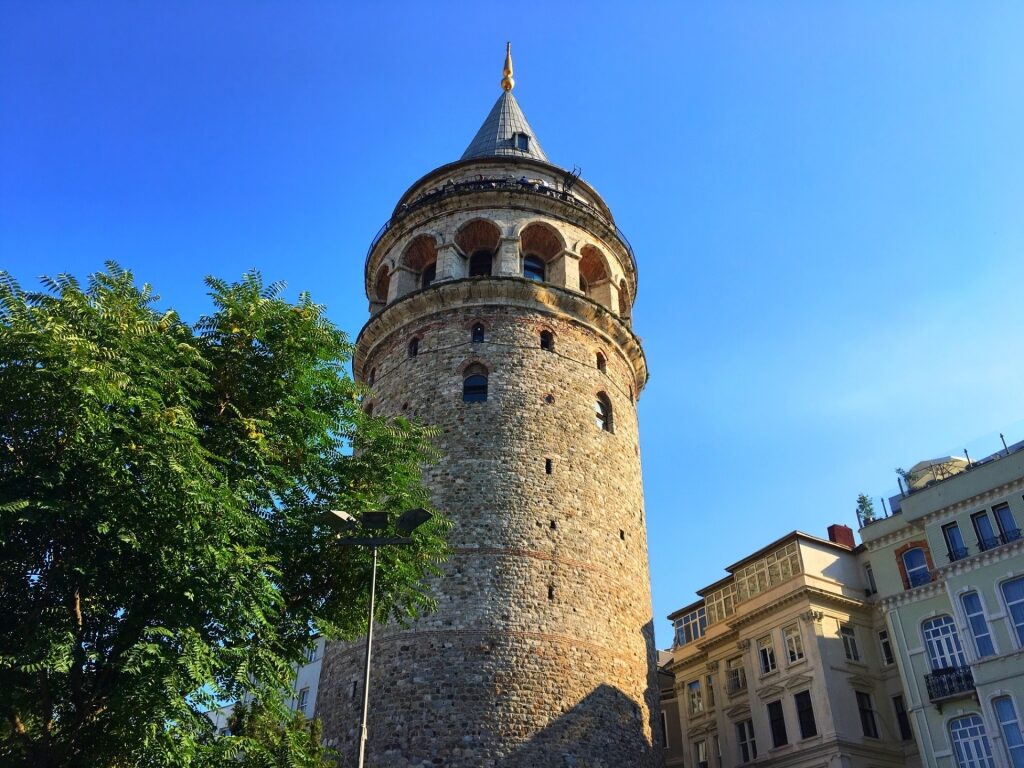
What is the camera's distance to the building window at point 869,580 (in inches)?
1080

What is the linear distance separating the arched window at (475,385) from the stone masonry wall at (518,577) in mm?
239

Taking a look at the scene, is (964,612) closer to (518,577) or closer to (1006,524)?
(1006,524)

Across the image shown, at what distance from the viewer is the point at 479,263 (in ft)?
96.8

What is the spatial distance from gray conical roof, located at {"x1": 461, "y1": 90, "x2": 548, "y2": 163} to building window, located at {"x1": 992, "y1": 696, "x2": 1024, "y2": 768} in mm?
21182

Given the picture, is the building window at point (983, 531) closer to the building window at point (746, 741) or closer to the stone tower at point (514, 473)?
the stone tower at point (514, 473)

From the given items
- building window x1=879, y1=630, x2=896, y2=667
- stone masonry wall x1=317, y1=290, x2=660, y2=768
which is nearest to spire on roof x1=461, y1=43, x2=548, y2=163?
stone masonry wall x1=317, y1=290, x2=660, y2=768

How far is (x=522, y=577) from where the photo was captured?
2188cm

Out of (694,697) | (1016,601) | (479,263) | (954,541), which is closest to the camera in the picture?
(1016,601)

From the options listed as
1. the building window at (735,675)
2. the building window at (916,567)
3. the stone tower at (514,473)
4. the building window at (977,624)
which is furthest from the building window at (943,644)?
the stone tower at (514,473)

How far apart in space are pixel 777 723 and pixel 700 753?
453cm

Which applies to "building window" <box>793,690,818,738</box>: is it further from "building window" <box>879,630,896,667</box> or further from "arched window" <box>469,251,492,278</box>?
"arched window" <box>469,251,492,278</box>

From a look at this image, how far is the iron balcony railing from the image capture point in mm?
22031

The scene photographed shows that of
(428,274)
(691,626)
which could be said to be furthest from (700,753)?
(428,274)

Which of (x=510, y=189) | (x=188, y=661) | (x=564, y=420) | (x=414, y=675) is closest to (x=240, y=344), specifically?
(x=188, y=661)
